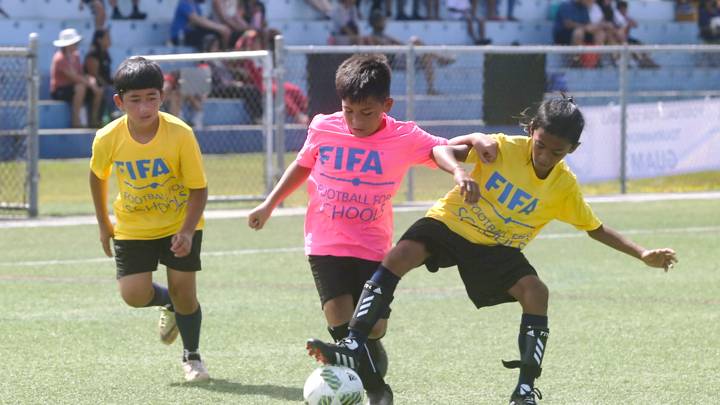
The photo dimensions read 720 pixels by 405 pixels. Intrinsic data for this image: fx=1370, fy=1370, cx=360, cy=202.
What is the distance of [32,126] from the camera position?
14.5m

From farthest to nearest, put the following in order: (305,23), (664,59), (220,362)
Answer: (664,59) < (305,23) < (220,362)

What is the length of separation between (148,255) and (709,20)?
2285 centimetres

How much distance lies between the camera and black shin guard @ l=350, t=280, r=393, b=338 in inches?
221

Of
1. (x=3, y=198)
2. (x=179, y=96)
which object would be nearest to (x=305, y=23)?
(x=179, y=96)

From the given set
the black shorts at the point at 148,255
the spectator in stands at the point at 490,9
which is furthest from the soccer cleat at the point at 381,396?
the spectator in stands at the point at 490,9

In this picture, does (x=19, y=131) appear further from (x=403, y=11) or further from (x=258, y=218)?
(x=403, y=11)

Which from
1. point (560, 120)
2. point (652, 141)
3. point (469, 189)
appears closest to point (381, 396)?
point (469, 189)

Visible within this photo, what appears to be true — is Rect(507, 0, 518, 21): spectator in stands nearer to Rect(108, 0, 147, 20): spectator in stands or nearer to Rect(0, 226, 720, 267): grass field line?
Rect(108, 0, 147, 20): spectator in stands

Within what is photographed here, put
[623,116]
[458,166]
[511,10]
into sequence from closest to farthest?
1. [458,166]
2. [623,116]
3. [511,10]

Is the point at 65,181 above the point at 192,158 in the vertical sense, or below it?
below

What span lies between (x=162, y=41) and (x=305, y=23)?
2.58 m

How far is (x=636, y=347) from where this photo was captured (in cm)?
744

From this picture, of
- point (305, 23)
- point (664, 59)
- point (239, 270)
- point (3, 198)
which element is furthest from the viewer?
point (664, 59)

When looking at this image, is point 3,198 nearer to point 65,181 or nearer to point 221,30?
point 65,181
